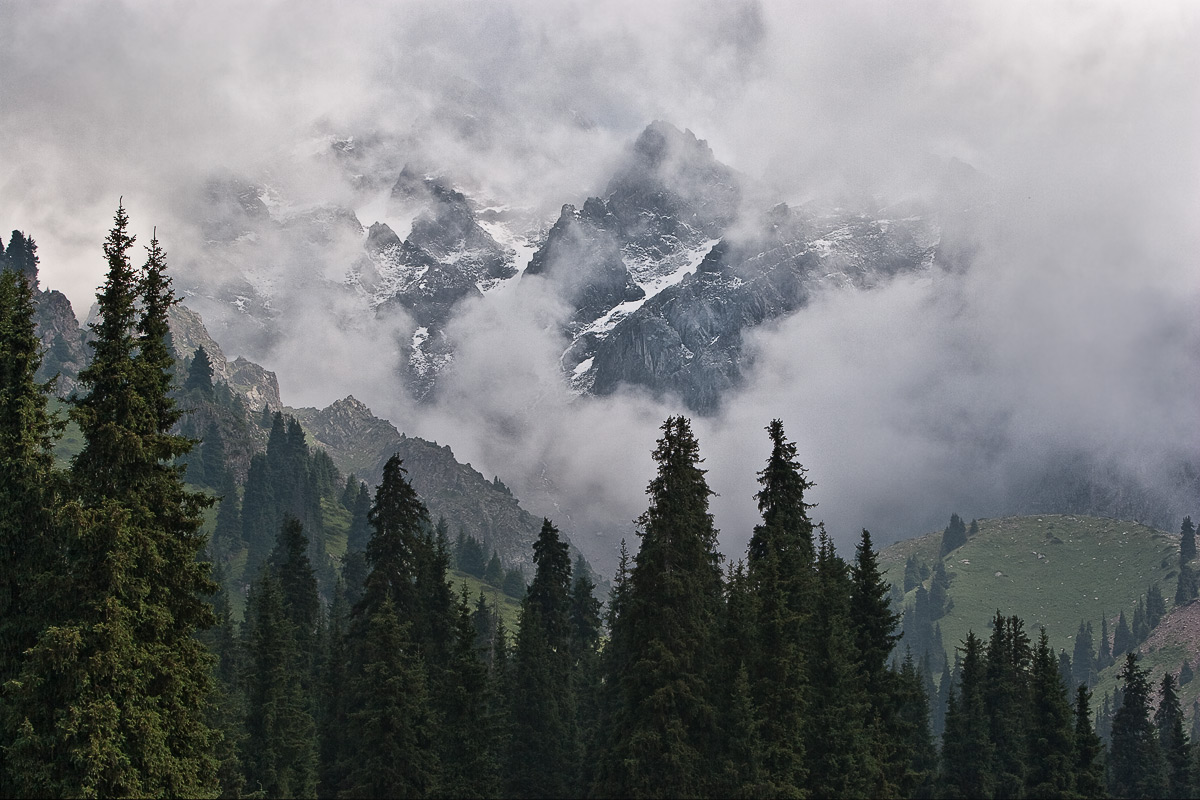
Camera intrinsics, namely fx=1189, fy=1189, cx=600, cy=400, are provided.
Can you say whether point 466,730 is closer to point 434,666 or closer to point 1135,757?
point 434,666

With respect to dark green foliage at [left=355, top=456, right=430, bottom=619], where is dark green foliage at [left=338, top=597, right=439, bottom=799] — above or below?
below

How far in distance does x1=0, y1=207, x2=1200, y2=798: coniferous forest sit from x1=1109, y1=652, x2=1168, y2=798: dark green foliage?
10.1 inches

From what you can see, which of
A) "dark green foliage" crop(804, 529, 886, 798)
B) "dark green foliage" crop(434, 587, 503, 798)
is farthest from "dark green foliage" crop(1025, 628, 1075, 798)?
"dark green foliage" crop(434, 587, 503, 798)

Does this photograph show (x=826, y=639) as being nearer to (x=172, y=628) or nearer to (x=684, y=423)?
(x=684, y=423)

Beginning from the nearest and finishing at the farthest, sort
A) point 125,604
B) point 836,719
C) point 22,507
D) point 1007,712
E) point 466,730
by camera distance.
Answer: point 125,604 → point 22,507 → point 836,719 → point 466,730 → point 1007,712

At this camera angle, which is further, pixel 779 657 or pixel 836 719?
pixel 836 719

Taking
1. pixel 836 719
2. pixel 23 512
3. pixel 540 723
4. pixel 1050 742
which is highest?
pixel 23 512

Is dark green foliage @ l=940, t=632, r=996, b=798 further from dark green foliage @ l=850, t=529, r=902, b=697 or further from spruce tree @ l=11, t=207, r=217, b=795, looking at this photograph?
spruce tree @ l=11, t=207, r=217, b=795

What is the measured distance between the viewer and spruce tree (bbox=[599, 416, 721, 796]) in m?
53.5

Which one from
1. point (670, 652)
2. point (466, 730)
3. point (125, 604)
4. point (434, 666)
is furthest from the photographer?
point (434, 666)

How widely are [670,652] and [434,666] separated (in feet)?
78.9

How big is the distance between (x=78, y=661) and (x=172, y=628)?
3214 mm

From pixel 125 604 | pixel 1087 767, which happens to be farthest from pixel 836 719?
pixel 125 604

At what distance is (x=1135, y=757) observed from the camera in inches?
3804
